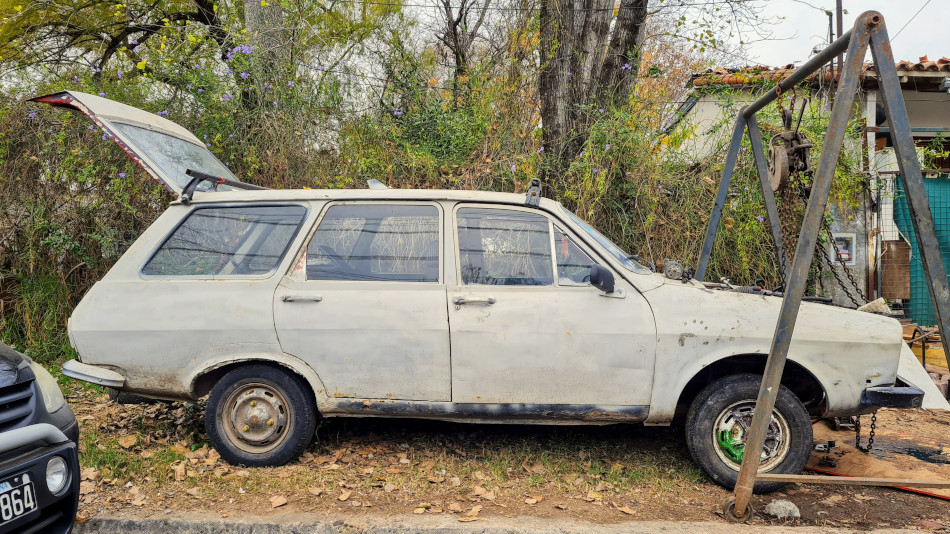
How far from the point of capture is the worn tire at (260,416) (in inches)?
156

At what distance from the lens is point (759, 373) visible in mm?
3963

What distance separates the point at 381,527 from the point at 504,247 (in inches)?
70.7

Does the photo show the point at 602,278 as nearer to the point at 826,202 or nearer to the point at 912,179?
the point at 826,202

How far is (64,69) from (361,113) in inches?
159

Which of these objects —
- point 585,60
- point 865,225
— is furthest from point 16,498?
point 865,225

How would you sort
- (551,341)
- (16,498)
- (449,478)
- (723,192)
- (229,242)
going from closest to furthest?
(16,498) < (551,341) < (449,478) < (229,242) < (723,192)

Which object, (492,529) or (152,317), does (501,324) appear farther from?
(152,317)

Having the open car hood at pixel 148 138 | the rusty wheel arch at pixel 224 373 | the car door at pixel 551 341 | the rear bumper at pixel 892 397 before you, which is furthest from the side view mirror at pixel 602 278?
the open car hood at pixel 148 138

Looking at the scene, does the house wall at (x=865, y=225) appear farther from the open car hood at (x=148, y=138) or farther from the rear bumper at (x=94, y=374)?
the rear bumper at (x=94, y=374)

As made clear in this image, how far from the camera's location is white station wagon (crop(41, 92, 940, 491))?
3.75 m

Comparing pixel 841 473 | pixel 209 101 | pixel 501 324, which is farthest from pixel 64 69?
pixel 841 473

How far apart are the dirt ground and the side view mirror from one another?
1.26 meters

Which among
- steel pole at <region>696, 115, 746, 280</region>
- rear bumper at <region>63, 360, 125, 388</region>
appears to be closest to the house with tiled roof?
steel pole at <region>696, 115, 746, 280</region>

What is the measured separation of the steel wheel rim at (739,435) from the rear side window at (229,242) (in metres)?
2.96
